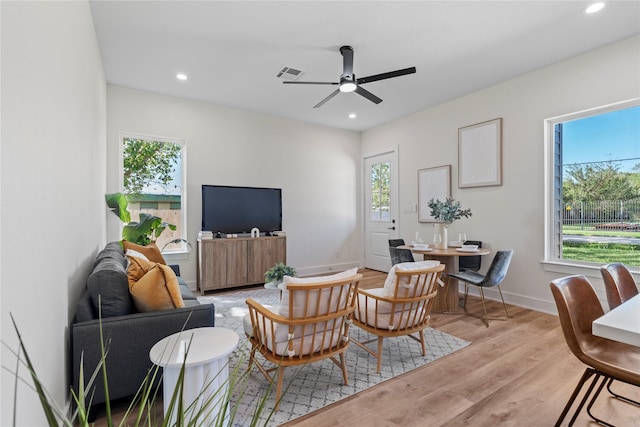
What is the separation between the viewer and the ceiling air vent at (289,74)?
3746 mm

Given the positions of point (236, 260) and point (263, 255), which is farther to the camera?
point (263, 255)

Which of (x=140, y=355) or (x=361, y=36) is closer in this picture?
(x=140, y=355)

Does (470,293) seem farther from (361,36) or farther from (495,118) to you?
(361,36)

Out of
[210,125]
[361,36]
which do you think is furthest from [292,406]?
[210,125]

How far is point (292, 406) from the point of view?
6.35 feet

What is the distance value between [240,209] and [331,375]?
3314mm

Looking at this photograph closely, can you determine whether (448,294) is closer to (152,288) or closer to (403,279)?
(403,279)

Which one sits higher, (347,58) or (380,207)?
(347,58)

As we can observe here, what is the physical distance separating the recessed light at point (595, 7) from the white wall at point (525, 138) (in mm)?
829

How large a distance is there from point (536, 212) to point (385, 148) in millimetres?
2924

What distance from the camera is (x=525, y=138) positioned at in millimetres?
3881

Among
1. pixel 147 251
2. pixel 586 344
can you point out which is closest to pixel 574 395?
pixel 586 344

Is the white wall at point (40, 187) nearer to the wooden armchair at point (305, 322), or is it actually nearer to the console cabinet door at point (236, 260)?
the wooden armchair at point (305, 322)

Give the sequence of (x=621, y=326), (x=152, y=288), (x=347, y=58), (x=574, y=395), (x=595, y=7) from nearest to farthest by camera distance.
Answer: (x=621, y=326) → (x=574, y=395) → (x=152, y=288) → (x=595, y=7) → (x=347, y=58)
